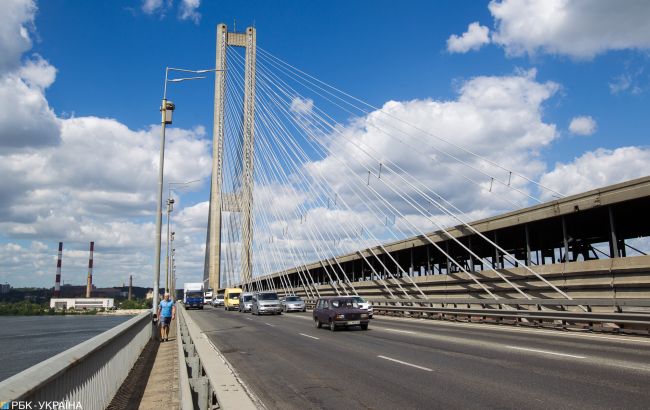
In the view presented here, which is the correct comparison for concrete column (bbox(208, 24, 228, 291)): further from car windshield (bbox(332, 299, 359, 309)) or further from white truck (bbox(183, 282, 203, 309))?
car windshield (bbox(332, 299, 359, 309))

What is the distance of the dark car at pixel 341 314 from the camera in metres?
22.2

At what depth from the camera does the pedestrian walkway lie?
882cm

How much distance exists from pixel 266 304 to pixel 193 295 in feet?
95.1

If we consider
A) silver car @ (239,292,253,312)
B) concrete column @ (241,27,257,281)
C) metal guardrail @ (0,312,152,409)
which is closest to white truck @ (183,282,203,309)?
concrete column @ (241,27,257,281)

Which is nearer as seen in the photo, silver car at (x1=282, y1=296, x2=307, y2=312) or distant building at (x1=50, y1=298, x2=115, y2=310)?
silver car at (x1=282, y1=296, x2=307, y2=312)

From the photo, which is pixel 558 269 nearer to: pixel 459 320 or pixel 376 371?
pixel 459 320

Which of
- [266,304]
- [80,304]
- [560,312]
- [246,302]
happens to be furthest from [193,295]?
[80,304]

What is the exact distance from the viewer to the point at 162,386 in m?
10.6

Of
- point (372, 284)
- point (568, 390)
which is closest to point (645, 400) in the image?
point (568, 390)

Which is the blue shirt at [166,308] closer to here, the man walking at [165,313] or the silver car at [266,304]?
the man walking at [165,313]

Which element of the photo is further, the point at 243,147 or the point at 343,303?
the point at 243,147

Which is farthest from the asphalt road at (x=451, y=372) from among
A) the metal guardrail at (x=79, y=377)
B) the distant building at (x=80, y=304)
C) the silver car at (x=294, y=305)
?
the distant building at (x=80, y=304)

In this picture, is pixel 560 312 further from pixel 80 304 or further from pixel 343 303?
pixel 80 304

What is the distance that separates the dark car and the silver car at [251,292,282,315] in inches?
A: 634
